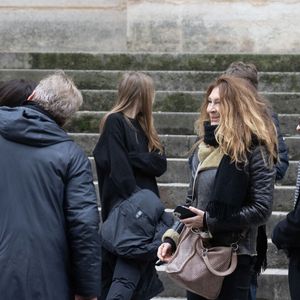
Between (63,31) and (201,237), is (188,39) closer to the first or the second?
(63,31)

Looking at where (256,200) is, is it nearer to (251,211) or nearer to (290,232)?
(251,211)

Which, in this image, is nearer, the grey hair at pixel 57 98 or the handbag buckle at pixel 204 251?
the grey hair at pixel 57 98

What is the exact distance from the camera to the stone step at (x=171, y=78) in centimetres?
795

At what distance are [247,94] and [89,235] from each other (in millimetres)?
1106

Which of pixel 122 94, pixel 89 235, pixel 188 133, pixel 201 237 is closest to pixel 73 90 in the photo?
pixel 89 235

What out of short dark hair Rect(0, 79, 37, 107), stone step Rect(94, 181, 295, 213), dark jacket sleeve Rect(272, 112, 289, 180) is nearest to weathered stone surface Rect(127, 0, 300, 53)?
stone step Rect(94, 181, 295, 213)

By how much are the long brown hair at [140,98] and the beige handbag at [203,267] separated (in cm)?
114

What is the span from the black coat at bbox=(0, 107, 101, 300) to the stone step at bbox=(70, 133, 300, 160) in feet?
11.5

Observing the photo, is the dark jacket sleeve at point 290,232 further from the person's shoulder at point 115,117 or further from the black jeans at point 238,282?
the person's shoulder at point 115,117

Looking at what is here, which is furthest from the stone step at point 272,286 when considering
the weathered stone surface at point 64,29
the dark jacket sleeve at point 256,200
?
the weathered stone surface at point 64,29

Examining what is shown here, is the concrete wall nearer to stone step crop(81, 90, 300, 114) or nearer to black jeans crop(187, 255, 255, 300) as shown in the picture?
stone step crop(81, 90, 300, 114)

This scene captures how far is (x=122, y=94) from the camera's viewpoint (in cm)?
465

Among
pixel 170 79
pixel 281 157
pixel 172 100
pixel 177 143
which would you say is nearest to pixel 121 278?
pixel 281 157

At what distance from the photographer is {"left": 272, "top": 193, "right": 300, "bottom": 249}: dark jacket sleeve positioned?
3590mm
